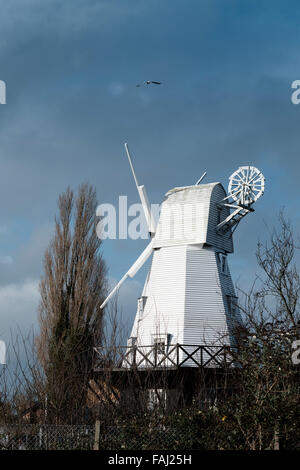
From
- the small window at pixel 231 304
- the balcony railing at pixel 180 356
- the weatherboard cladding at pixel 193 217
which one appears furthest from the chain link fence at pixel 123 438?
the weatherboard cladding at pixel 193 217

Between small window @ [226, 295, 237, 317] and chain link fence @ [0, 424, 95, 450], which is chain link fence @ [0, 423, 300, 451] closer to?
chain link fence @ [0, 424, 95, 450]

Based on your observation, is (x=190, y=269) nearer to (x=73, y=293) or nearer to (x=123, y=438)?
(x=73, y=293)

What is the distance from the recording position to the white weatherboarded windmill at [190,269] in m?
23.0

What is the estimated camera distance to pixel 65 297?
24.1 meters

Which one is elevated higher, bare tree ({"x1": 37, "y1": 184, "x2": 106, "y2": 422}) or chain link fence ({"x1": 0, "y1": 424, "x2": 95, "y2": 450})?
bare tree ({"x1": 37, "y1": 184, "x2": 106, "y2": 422})

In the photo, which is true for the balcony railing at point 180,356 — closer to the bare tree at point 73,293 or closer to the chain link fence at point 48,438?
the bare tree at point 73,293

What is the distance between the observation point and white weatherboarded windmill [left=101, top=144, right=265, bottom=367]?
22969 mm

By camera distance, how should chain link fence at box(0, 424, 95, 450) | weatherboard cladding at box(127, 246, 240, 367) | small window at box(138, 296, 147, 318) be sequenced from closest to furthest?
1. chain link fence at box(0, 424, 95, 450)
2. weatherboard cladding at box(127, 246, 240, 367)
3. small window at box(138, 296, 147, 318)

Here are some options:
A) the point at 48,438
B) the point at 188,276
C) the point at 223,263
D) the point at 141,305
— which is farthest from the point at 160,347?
the point at 48,438

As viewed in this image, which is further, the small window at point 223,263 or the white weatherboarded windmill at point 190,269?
the small window at point 223,263

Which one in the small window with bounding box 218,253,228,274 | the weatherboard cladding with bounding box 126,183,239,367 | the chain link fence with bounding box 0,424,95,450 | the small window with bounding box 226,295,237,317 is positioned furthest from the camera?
the small window with bounding box 218,253,228,274

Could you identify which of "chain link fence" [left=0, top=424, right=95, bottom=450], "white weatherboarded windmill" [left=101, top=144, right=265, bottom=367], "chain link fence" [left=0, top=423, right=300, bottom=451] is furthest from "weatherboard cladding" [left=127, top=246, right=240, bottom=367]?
"chain link fence" [left=0, top=424, right=95, bottom=450]
